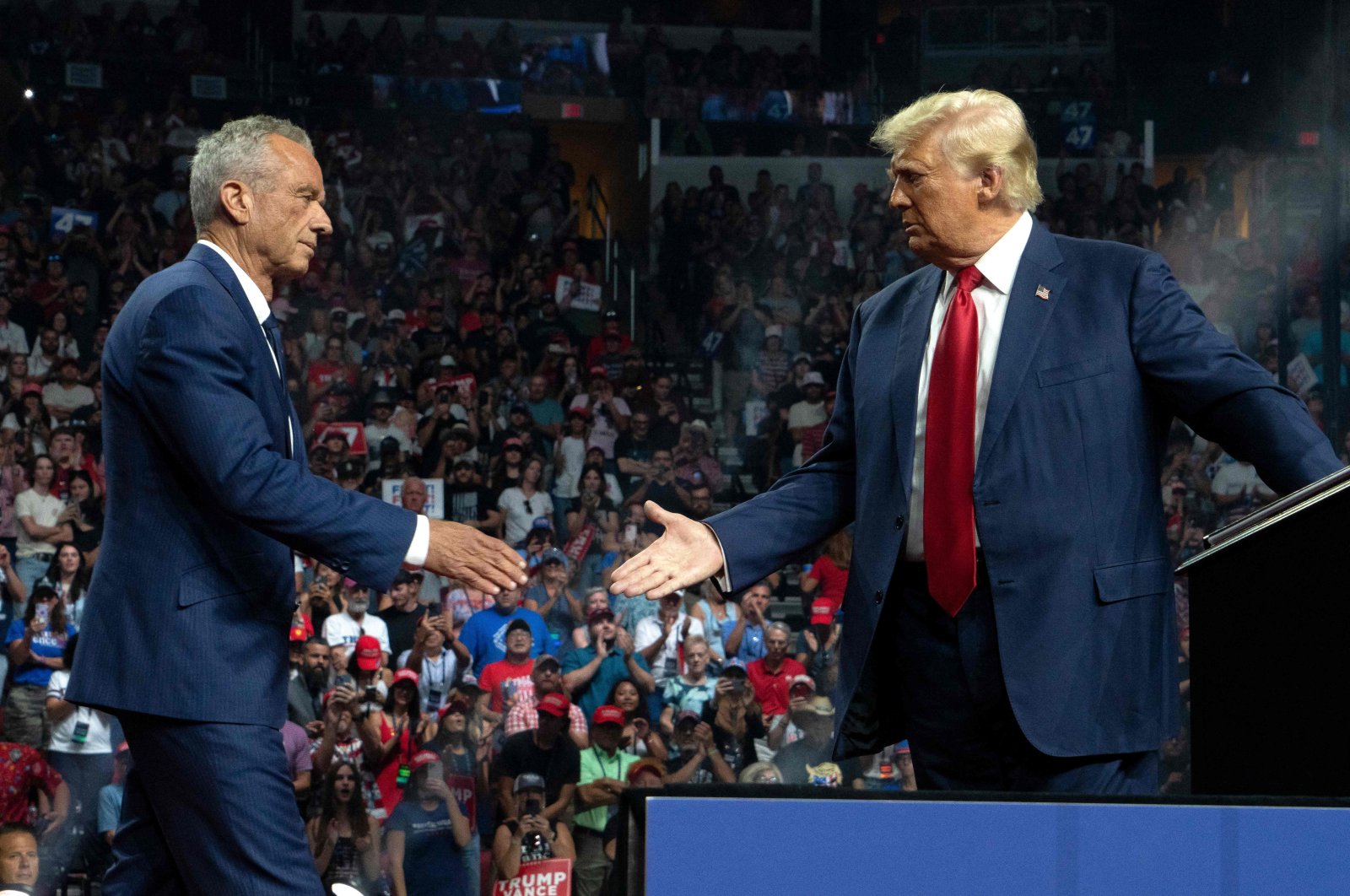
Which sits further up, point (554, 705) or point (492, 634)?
point (492, 634)

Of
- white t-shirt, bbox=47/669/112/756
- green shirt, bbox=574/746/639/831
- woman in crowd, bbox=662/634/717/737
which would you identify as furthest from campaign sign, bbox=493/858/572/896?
white t-shirt, bbox=47/669/112/756

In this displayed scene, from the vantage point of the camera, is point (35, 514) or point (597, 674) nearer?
point (597, 674)

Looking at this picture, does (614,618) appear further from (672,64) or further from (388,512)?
(672,64)

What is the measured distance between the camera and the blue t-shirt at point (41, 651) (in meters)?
6.39

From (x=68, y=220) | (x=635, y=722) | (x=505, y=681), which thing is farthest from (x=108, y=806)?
(x=68, y=220)

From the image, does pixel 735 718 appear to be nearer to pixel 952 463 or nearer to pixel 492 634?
pixel 492 634

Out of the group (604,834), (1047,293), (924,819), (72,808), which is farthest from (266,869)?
(72,808)

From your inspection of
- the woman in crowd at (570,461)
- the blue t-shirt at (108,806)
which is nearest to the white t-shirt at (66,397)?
the woman in crowd at (570,461)

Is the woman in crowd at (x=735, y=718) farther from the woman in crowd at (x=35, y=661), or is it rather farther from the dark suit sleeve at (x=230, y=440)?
the dark suit sleeve at (x=230, y=440)

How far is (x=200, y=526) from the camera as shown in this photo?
2.10 metres

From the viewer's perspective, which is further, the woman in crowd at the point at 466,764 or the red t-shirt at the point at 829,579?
the red t-shirt at the point at 829,579

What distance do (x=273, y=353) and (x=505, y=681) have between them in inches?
172

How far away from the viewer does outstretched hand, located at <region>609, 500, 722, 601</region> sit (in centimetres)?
199

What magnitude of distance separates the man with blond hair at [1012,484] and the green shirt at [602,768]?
418 centimetres
